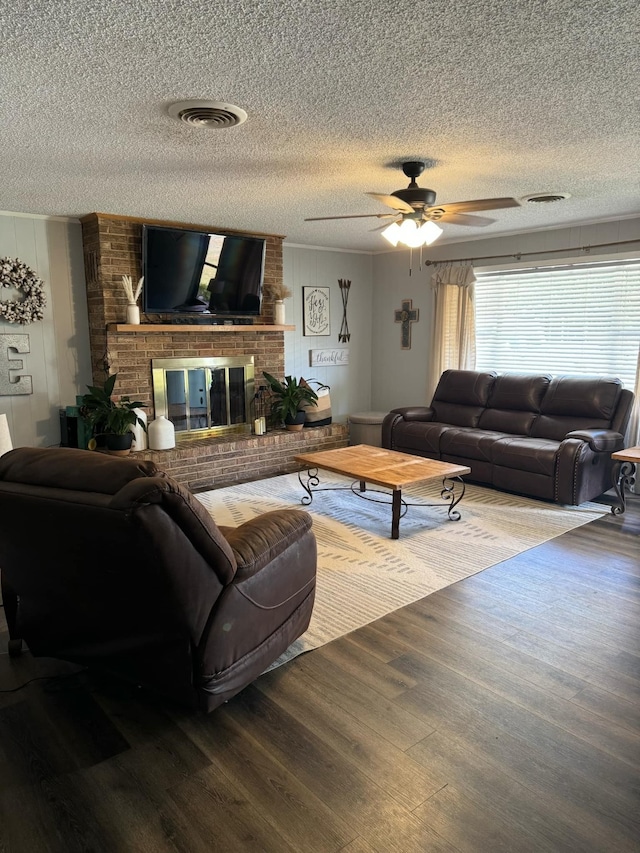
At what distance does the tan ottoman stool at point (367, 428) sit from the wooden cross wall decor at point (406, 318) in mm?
986

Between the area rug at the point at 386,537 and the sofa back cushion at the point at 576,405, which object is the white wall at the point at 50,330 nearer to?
the area rug at the point at 386,537

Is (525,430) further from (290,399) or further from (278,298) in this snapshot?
(278,298)

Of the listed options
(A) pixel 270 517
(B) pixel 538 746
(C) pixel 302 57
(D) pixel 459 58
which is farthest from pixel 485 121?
(B) pixel 538 746

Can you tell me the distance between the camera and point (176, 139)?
9.55 feet

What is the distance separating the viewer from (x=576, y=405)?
5172 mm

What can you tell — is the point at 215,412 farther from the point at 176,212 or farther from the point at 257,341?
the point at 176,212

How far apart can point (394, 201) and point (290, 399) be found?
3.07 metres

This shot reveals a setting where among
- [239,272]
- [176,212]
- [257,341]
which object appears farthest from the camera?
[257,341]

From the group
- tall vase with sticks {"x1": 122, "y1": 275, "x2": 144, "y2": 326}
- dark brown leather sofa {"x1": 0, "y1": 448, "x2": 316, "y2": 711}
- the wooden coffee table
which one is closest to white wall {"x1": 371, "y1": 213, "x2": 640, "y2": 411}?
the wooden coffee table

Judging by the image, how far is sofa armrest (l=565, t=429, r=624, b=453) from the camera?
466 cm

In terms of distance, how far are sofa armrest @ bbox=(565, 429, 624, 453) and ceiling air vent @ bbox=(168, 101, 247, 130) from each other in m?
3.51

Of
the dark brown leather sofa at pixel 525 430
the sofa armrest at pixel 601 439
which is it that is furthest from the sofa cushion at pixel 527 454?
the sofa armrest at pixel 601 439

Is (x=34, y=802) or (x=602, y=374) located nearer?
(x=34, y=802)

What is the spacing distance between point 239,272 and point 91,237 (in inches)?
56.0
